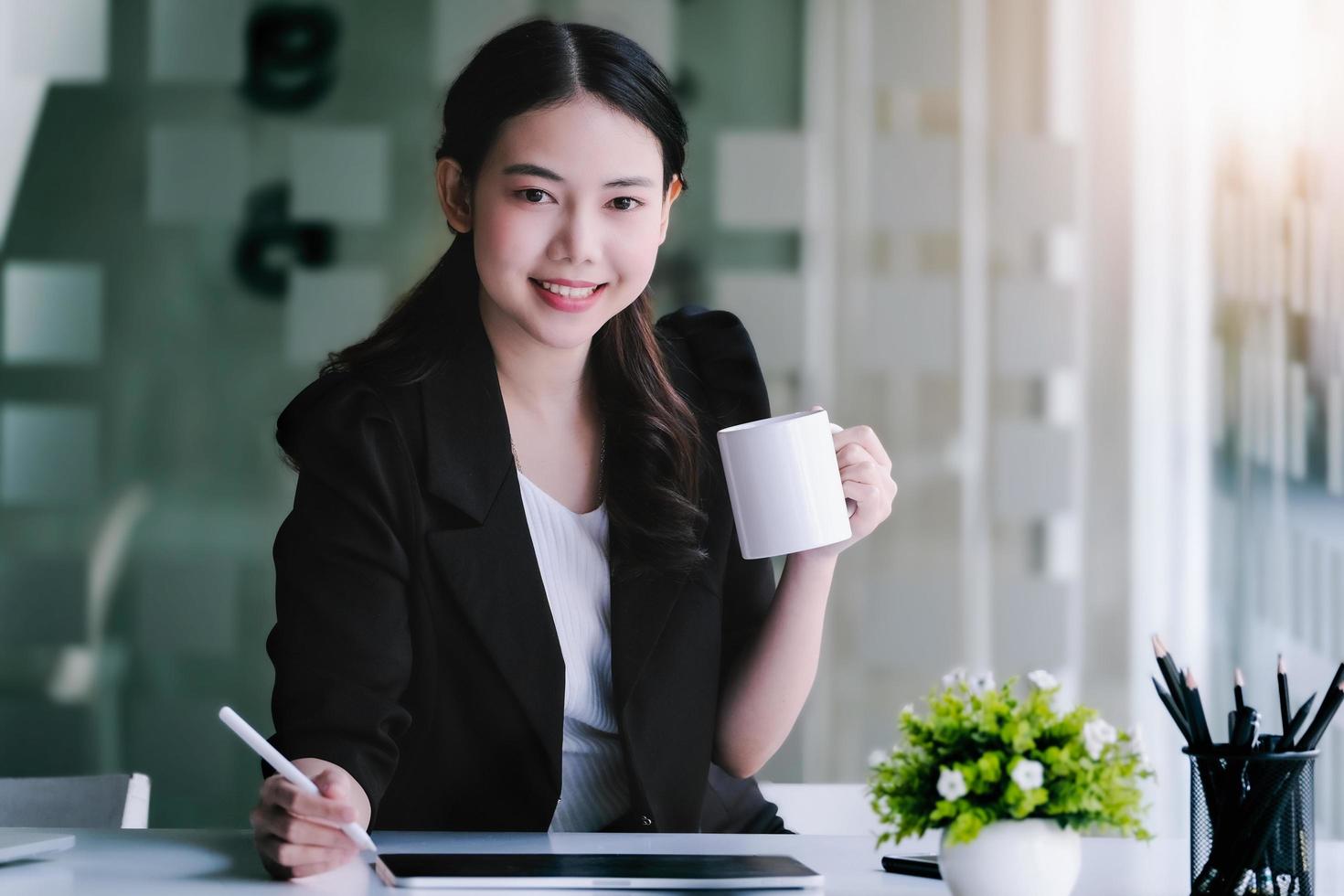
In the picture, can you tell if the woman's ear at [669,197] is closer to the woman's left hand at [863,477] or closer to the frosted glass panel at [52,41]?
the woman's left hand at [863,477]

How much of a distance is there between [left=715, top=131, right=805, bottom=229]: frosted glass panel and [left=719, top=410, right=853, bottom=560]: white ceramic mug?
195 centimetres

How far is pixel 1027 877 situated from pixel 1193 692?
0.18m

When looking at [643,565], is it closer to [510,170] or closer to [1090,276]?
[510,170]

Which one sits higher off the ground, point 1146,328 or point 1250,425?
point 1146,328

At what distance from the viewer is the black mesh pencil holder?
0.88m

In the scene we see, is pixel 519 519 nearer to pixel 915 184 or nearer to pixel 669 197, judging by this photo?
pixel 669 197

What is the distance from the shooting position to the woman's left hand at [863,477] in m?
1.25

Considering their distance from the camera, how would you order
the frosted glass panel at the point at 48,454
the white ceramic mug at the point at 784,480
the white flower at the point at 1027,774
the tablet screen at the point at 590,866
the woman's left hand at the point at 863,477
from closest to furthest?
1. the white flower at the point at 1027,774
2. the tablet screen at the point at 590,866
3. the white ceramic mug at the point at 784,480
4. the woman's left hand at the point at 863,477
5. the frosted glass panel at the point at 48,454

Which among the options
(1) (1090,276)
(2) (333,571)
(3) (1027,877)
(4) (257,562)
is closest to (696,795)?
(2) (333,571)

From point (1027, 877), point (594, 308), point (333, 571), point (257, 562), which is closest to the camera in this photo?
point (1027, 877)

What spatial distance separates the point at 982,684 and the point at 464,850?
0.44 metres

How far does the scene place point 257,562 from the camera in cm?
294

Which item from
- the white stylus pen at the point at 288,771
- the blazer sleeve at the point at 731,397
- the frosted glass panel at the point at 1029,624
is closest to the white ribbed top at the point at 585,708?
the blazer sleeve at the point at 731,397

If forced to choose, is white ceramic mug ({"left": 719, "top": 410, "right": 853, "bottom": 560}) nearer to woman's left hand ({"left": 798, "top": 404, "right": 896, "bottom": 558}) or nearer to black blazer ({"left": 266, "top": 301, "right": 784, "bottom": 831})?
woman's left hand ({"left": 798, "top": 404, "right": 896, "bottom": 558})
